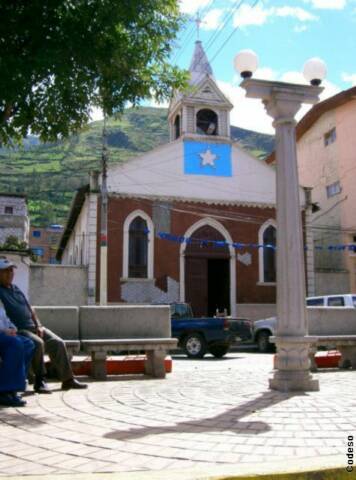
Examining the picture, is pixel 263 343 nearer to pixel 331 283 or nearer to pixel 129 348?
pixel 331 283

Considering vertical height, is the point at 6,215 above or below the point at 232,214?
above

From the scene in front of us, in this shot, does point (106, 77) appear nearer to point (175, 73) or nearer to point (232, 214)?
point (175, 73)

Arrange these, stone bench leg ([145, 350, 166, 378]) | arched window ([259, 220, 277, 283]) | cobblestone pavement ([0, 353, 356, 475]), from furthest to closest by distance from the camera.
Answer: arched window ([259, 220, 277, 283]) < stone bench leg ([145, 350, 166, 378]) < cobblestone pavement ([0, 353, 356, 475])

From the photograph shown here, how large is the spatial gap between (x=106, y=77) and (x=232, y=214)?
17.9m

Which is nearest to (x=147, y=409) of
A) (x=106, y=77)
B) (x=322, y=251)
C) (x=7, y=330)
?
(x=7, y=330)

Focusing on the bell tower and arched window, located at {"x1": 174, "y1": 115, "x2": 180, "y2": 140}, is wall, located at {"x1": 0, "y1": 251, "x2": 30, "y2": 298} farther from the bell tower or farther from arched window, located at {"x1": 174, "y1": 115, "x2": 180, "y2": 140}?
arched window, located at {"x1": 174, "y1": 115, "x2": 180, "y2": 140}

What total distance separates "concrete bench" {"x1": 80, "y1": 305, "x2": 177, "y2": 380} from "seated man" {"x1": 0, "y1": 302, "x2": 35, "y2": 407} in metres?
2.22

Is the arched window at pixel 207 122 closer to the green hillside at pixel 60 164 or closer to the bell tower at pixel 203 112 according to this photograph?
the bell tower at pixel 203 112

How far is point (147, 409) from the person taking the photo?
18.0 feet

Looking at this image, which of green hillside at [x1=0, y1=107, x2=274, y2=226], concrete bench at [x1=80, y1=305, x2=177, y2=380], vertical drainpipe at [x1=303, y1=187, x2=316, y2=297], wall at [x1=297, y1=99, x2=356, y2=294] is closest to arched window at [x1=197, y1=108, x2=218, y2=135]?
vertical drainpipe at [x1=303, y1=187, x2=316, y2=297]

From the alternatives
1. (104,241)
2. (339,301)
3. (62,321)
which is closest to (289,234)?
(62,321)

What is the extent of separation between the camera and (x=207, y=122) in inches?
1033

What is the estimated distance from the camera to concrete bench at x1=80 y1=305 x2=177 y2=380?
8.16m

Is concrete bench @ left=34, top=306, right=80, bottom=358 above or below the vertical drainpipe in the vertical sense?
below
